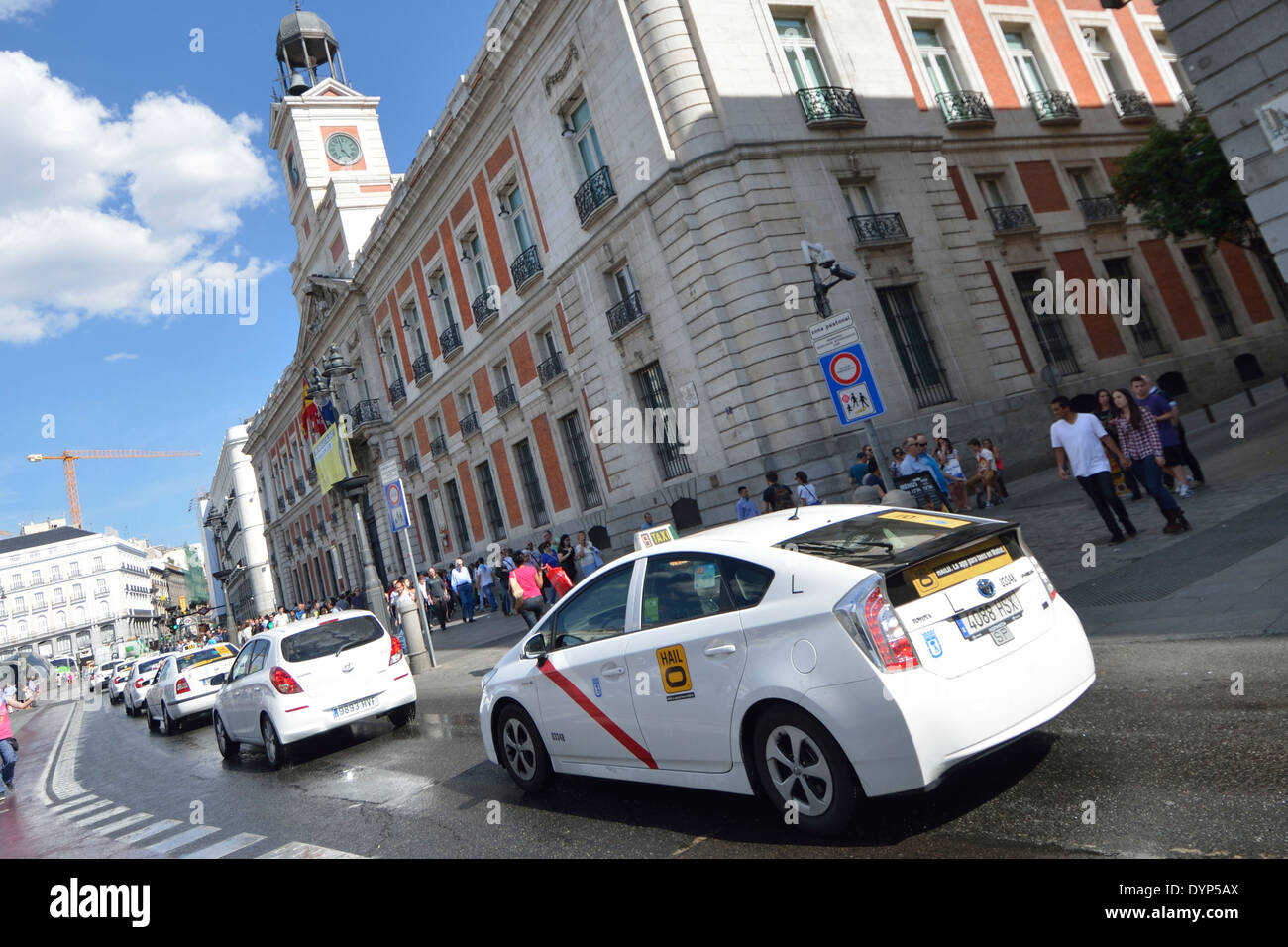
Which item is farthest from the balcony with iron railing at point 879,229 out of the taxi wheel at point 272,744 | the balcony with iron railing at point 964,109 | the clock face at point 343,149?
the clock face at point 343,149

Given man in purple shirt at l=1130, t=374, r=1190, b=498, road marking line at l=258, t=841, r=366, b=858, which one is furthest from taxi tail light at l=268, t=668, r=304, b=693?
man in purple shirt at l=1130, t=374, r=1190, b=498

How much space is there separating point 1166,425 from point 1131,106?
19250mm

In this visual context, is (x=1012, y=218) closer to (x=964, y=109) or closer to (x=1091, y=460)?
(x=964, y=109)

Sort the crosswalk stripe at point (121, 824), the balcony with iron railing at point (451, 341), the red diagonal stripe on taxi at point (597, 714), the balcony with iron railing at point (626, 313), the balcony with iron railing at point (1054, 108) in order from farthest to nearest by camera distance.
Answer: the balcony with iron railing at point (451, 341) → the balcony with iron railing at point (1054, 108) → the balcony with iron railing at point (626, 313) → the crosswalk stripe at point (121, 824) → the red diagonal stripe on taxi at point (597, 714)

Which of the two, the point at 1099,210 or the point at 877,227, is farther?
the point at 1099,210

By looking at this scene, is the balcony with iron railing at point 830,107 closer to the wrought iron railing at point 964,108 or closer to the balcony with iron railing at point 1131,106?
the wrought iron railing at point 964,108

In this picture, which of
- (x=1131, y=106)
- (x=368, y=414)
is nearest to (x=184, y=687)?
(x=368, y=414)

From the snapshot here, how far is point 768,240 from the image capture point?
57.8ft

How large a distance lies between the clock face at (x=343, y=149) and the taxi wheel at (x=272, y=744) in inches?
1457

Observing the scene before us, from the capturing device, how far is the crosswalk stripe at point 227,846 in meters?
6.32

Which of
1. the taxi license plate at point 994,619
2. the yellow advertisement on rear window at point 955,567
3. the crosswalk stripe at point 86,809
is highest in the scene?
the yellow advertisement on rear window at point 955,567

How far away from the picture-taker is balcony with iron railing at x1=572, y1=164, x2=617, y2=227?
65.2 feet

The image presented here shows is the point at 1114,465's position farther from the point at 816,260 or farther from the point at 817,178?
the point at 817,178

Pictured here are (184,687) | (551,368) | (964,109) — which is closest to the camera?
(184,687)
